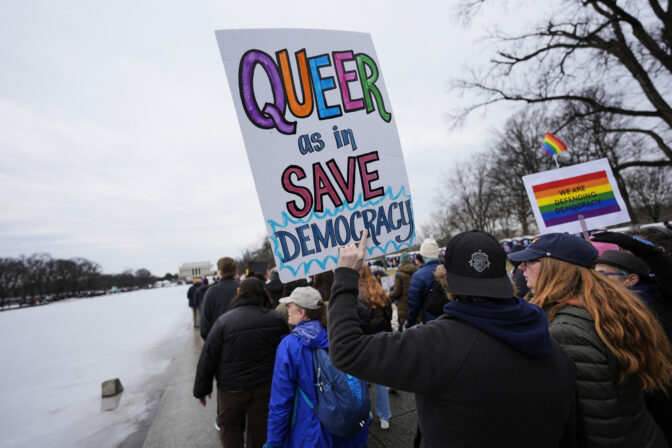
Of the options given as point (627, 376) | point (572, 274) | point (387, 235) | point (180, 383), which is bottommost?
point (180, 383)

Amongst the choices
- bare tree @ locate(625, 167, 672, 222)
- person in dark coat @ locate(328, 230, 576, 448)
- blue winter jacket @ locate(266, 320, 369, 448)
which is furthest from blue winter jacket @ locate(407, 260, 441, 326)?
bare tree @ locate(625, 167, 672, 222)

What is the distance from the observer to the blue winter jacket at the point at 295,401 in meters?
2.43

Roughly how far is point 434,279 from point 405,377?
319cm

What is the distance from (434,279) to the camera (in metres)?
4.24

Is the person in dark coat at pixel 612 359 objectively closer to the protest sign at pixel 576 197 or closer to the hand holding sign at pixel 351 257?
the hand holding sign at pixel 351 257

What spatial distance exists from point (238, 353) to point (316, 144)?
231 cm

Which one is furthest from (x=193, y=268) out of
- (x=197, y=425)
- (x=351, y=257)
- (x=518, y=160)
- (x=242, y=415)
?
(x=351, y=257)

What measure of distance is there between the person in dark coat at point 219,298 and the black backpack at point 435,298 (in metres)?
3.05

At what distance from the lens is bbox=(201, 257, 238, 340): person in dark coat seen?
516cm

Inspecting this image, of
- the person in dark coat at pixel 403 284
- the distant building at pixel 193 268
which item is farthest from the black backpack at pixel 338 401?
the distant building at pixel 193 268

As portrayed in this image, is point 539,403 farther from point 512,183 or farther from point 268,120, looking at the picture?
point 512,183

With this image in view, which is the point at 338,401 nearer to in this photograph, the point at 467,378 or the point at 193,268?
the point at 467,378

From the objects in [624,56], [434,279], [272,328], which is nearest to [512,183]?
[624,56]

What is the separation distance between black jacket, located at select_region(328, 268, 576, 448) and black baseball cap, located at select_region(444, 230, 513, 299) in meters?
0.15
